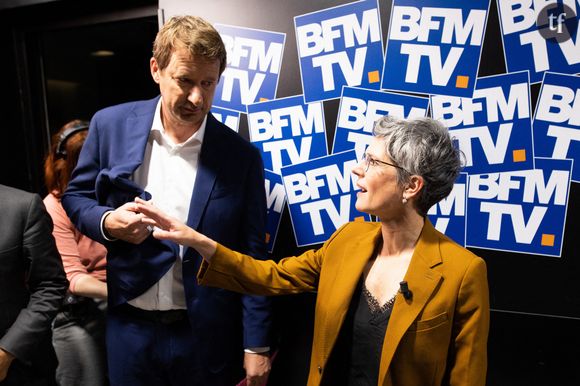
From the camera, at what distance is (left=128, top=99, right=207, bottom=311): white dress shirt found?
5.96 feet

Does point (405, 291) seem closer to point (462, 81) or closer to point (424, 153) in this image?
point (424, 153)

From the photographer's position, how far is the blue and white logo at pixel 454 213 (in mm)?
2072

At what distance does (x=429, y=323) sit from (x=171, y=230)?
880 mm

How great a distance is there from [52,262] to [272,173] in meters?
1.04

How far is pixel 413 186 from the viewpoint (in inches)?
61.2

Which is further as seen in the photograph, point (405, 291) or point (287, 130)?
point (287, 130)

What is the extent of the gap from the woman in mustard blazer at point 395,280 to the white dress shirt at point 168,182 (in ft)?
0.71

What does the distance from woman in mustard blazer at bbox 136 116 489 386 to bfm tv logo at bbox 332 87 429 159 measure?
562 millimetres

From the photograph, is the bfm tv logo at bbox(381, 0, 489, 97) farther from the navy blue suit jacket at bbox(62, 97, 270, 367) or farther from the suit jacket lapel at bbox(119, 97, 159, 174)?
the suit jacket lapel at bbox(119, 97, 159, 174)

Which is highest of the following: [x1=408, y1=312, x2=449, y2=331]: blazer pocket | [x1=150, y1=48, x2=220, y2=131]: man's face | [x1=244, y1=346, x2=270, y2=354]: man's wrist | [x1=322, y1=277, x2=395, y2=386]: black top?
[x1=150, y1=48, x2=220, y2=131]: man's face

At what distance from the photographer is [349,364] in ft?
5.30

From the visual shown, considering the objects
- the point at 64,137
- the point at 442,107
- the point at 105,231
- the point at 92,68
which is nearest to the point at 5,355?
the point at 105,231

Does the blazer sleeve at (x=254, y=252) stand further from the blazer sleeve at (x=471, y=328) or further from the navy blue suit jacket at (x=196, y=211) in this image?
the blazer sleeve at (x=471, y=328)

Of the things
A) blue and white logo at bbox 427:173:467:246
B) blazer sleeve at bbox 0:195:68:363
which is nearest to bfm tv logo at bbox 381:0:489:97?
blue and white logo at bbox 427:173:467:246
